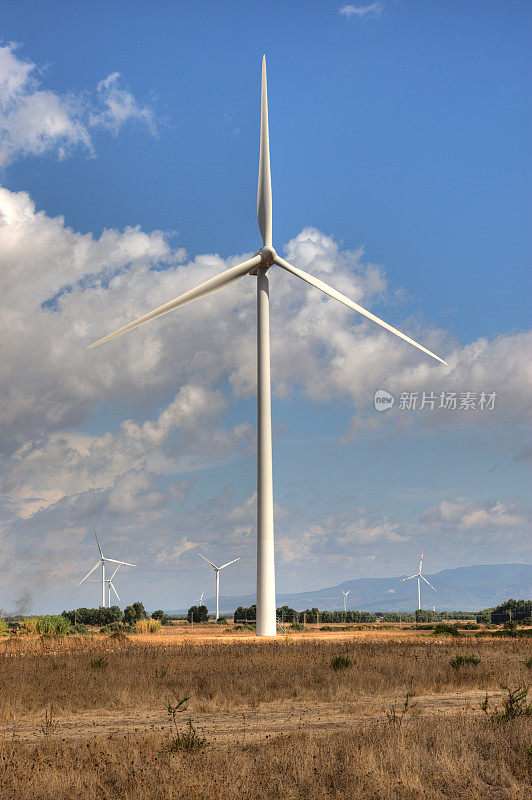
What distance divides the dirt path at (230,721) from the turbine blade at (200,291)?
3598 cm

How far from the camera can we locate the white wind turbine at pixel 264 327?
55.0 metres

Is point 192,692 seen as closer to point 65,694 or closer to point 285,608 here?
point 65,694

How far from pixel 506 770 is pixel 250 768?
16.9 ft

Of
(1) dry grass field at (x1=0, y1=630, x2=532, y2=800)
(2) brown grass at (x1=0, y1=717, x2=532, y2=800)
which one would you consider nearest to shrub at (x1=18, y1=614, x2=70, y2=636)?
(1) dry grass field at (x1=0, y1=630, x2=532, y2=800)

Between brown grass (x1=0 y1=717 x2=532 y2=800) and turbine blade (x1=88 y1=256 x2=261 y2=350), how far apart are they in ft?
134

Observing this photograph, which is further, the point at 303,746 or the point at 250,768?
the point at 303,746

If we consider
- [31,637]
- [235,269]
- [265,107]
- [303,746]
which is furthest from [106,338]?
[303,746]

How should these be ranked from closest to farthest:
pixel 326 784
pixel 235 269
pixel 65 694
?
pixel 326 784
pixel 65 694
pixel 235 269

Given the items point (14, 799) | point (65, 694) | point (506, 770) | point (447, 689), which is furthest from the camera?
point (447, 689)

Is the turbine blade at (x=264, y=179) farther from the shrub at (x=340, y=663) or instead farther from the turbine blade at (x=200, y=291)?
the shrub at (x=340, y=663)

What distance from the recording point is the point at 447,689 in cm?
2605

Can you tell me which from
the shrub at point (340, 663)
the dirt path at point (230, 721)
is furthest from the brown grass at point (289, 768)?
the shrub at point (340, 663)

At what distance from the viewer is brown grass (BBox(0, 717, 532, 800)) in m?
12.9

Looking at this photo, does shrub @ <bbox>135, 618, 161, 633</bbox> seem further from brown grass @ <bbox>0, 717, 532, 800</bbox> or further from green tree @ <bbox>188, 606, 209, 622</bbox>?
brown grass @ <bbox>0, 717, 532, 800</bbox>
